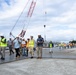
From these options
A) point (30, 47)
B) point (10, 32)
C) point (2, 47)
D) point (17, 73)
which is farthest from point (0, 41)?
point (10, 32)

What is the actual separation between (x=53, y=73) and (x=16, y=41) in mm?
11206

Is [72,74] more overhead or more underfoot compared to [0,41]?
more underfoot

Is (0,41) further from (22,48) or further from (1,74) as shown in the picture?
(1,74)

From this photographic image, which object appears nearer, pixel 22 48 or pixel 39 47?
pixel 39 47

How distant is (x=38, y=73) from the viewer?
1395cm

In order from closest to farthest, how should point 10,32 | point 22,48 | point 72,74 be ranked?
point 72,74
point 22,48
point 10,32

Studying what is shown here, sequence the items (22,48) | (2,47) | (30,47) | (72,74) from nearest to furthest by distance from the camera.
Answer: (72,74), (2,47), (30,47), (22,48)

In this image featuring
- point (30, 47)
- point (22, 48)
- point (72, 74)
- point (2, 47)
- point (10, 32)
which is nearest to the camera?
point (72, 74)

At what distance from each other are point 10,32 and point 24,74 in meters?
26.0

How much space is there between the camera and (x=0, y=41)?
23516 millimetres

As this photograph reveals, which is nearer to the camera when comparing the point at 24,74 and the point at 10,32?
the point at 24,74

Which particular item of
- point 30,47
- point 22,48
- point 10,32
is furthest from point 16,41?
point 10,32

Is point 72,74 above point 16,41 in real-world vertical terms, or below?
below

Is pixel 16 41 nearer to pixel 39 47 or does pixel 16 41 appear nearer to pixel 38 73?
pixel 39 47
